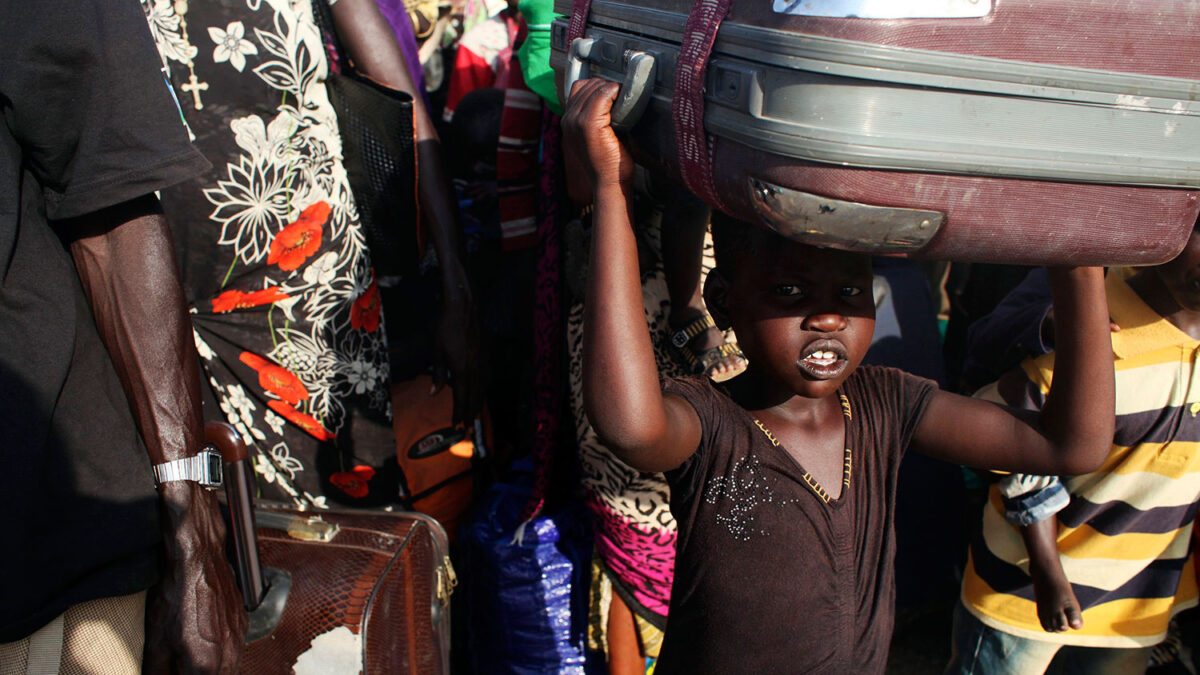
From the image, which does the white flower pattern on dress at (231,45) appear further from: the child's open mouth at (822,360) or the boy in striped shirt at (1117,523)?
the boy in striped shirt at (1117,523)

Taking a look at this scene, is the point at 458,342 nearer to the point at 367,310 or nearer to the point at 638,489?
the point at 367,310

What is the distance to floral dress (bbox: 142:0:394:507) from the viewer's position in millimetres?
1975

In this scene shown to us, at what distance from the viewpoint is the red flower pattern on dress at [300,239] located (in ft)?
7.01

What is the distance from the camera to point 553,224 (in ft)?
7.64

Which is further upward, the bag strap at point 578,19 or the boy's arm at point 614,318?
the bag strap at point 578,19

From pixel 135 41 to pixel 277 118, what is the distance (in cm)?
76

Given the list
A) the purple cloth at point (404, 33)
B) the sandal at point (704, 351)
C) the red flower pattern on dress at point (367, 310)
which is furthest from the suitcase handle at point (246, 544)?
the purple cloth at point (404, 33)

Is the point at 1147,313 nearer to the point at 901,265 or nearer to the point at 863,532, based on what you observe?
the point at 863,532

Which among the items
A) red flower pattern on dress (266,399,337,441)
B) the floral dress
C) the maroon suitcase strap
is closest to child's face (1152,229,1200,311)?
the maroon suitcase strap

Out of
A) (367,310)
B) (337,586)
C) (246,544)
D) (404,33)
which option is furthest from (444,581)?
(404,33)

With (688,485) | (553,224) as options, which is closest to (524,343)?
(553,224)

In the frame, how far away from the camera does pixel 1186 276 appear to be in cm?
187

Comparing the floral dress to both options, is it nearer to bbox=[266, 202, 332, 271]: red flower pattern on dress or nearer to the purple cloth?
bbox=[266, 202, 332, 271]: red flower pattern on dress

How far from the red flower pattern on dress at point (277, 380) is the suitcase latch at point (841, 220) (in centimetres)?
160
